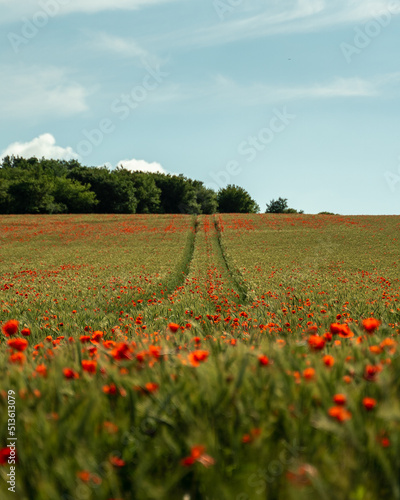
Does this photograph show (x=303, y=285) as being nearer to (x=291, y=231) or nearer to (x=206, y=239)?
(x=206, y=239)

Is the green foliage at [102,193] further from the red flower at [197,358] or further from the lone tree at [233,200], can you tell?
the red flower at [197,358]

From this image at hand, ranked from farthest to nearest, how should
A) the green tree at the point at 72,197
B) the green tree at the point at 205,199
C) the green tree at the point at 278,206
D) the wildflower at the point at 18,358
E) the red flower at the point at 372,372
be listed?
the green tree at the point at 278,206 < the green tree at the point at 205,199 < the green tree at the point at 72,197 < the wildflower at the point at 18,358 < the red flower at the point at 372,372

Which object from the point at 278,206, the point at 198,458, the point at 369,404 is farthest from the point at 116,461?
the point at 278,206

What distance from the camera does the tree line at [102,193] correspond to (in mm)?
78562

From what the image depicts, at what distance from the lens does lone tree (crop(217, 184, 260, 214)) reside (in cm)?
12181

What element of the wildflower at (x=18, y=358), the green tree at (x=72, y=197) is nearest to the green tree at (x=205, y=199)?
the green tree at (x=72, y=197)

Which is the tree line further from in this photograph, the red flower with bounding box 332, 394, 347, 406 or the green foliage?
the red flower with bounding box 332, 394, 347, 406

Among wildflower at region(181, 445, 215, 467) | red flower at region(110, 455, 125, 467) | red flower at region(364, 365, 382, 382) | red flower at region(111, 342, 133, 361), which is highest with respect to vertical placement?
red flower at region(364, 365, 382, 382)

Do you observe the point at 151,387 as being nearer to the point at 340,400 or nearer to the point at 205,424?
the point at 205,424

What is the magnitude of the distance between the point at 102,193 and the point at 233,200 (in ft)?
140

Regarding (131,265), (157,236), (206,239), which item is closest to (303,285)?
(131,265)

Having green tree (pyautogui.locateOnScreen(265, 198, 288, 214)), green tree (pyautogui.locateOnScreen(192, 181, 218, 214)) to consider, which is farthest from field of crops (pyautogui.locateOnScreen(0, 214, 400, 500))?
green tree (pyautogui.locateOnScreen(265, 198, 288, 214))

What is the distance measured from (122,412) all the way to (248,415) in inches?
24.3

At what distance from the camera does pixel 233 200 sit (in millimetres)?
122312
